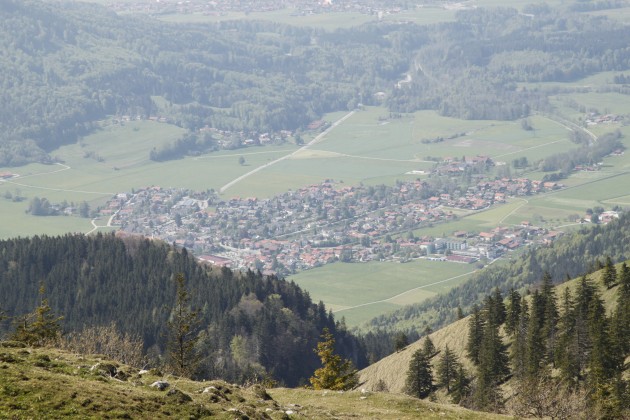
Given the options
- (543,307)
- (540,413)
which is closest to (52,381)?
(540,413)

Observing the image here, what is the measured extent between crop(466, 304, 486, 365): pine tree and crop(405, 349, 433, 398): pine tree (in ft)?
17.7

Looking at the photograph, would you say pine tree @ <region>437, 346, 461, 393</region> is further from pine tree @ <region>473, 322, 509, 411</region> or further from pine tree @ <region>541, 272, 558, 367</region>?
pine tree @ <region>541, 272, 558, 367</region>

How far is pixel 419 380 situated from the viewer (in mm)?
100875

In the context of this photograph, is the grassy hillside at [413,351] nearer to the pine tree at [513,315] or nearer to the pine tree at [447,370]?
the pine tree at [447,370]

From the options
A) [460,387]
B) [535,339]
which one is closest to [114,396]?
[460,387]

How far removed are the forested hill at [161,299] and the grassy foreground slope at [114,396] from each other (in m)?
79.7

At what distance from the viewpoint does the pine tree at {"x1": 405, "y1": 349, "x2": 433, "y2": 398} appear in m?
101

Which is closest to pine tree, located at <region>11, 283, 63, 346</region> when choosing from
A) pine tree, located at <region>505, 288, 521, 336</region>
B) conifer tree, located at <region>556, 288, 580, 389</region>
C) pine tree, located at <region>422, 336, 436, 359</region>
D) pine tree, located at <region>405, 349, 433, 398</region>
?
conifer tree, located at <region>556, 288, 580, 389</region>

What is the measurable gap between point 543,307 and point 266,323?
5482 cm

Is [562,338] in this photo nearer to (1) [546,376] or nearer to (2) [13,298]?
(1) [546,376]

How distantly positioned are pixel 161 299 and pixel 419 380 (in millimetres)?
65516

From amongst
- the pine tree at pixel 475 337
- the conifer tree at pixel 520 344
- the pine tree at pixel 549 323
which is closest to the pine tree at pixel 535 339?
the pine tree at pixel 549 323

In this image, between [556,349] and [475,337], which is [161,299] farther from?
[556,349]

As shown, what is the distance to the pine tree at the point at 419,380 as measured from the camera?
330ft
